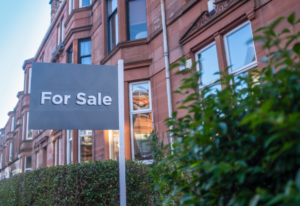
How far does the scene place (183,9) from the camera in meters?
7.12

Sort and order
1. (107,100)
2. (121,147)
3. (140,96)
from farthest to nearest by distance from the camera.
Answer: (140,96), (107,100), (121,147)

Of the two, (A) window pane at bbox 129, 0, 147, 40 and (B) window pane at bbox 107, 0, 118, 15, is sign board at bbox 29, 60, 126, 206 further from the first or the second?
(B) window pane at bbox 107, 0, 118, 15

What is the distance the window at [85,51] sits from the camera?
12164 millimetres

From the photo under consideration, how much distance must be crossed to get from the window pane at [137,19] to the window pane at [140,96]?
159 centimetres

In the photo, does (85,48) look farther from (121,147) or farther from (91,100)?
(121,147)

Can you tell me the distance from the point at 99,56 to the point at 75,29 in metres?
2.40

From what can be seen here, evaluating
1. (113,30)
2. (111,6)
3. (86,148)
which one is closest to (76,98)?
(113,30)

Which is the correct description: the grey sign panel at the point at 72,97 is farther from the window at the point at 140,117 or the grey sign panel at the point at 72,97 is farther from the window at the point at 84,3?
the window at the point at 84,3

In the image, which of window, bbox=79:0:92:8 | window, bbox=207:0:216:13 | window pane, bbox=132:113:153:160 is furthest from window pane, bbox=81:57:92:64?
window, bbox=207:0:216:13

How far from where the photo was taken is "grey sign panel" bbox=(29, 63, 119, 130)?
4.64 m

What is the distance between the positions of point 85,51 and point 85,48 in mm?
135

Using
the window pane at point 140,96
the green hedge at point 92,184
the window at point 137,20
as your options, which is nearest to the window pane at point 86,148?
the window pane at point 140,96

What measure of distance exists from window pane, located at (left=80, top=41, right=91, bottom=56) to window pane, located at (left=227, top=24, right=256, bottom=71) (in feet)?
24.8

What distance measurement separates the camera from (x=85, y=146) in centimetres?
1123
